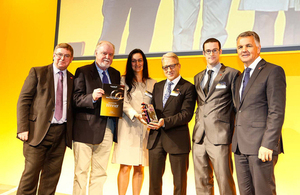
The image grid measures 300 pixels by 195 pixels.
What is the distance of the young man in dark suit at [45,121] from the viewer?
2.54 meters

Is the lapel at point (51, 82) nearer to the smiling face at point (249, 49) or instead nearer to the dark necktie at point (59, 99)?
the dark necktie at point (59, 99)

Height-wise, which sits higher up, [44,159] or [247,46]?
[247,46]

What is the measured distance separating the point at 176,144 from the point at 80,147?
1.01 meters

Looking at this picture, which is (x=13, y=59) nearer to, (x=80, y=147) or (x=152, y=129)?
(x=80, y=147)

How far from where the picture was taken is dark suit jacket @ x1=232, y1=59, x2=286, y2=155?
2.01 meters

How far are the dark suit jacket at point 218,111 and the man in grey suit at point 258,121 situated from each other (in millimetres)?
191

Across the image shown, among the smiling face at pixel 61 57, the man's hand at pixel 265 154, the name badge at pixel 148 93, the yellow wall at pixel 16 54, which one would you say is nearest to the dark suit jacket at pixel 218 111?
the man's hand at pixel 265 154

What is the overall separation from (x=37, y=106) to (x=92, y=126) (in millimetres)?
583

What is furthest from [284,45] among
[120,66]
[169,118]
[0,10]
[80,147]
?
[0,10]

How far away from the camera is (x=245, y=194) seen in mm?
2180

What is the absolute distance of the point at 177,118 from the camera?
2623 millimetres

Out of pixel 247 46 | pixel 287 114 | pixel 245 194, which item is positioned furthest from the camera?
pixel 287 114

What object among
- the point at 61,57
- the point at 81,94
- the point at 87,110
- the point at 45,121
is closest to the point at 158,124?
the point at 87,110

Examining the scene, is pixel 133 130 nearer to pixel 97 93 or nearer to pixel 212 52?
pixel 97 93
